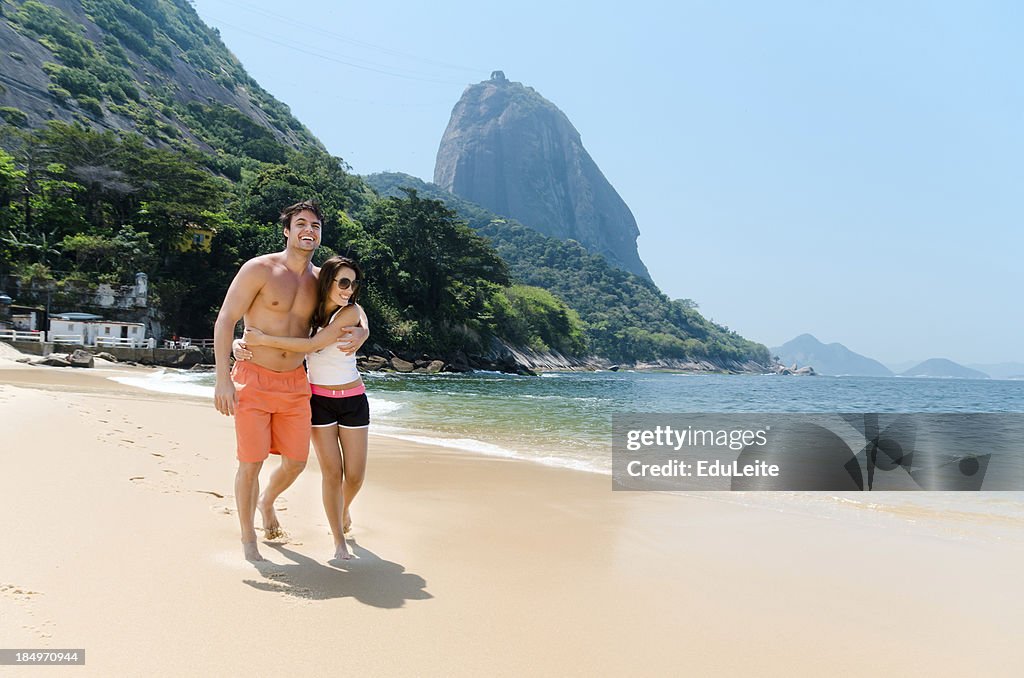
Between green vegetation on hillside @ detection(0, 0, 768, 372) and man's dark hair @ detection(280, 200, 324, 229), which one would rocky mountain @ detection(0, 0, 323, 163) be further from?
man's dark hair @ detection(280, 200, 324, 229)

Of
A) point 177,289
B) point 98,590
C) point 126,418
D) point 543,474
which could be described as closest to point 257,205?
point 177,289

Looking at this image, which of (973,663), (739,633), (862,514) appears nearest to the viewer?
(973,663)

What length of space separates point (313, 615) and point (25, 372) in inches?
867

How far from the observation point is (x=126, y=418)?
344 inches

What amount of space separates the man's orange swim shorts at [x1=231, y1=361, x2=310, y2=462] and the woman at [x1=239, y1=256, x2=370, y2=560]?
91 millimetres

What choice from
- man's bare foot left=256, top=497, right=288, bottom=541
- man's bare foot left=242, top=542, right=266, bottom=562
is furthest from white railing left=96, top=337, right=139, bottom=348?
man's bare foot left=242, top=542, right=266, bottom=562

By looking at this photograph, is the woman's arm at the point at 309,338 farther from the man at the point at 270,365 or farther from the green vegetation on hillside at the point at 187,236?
the green vegetation on hillside at the point at 187,236

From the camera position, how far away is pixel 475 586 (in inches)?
124

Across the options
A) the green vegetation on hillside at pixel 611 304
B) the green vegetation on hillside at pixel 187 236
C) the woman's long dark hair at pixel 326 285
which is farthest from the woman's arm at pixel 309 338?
the green vegetation on hillside at pixel 611 304

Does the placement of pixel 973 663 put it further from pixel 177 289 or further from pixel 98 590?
pixel 177 289

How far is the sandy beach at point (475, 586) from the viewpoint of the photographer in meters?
2.35

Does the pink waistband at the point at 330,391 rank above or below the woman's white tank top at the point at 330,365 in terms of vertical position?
below

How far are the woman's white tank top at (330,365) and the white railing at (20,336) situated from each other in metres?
31.3

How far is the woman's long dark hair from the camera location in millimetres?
3529
